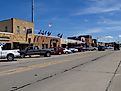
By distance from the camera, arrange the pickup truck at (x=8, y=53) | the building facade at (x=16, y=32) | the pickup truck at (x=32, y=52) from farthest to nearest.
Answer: the building facade at (x=16, y=32) → the pickup truck at (x=32, y=52) → the pickup truck at (x=8, y=53)

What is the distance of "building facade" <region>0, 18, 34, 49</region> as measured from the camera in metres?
54.7

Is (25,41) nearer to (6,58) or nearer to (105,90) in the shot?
(6,58)

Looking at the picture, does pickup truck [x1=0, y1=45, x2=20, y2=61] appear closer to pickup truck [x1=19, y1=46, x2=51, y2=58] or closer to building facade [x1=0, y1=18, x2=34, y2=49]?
pickup truck [x1=19, y1=46, x2=51, y2=58]

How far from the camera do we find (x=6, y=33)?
5372cm

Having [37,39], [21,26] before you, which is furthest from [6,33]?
[37,39]

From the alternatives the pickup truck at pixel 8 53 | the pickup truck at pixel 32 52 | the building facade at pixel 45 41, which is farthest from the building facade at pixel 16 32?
the pickup truck at pixel 8 53

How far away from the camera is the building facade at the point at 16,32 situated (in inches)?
2152

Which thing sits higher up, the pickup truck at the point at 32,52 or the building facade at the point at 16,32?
the building facade at the point at 16,32

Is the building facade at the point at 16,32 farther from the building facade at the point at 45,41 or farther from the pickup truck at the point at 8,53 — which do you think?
the pickup truck at the point at 8,53

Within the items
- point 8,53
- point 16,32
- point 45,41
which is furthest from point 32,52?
point 45,41

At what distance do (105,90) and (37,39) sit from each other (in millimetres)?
57389

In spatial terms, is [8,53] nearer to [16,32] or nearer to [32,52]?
[32,52]

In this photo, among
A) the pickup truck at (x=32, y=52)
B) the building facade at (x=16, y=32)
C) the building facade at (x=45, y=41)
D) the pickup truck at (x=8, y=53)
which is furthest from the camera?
the building facade at (x=45, y=41)

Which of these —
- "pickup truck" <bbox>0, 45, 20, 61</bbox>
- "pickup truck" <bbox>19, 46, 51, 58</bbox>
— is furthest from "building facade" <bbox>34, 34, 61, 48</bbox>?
"pickup truck" <bbox>0, 45, 20, 61</bbox>
